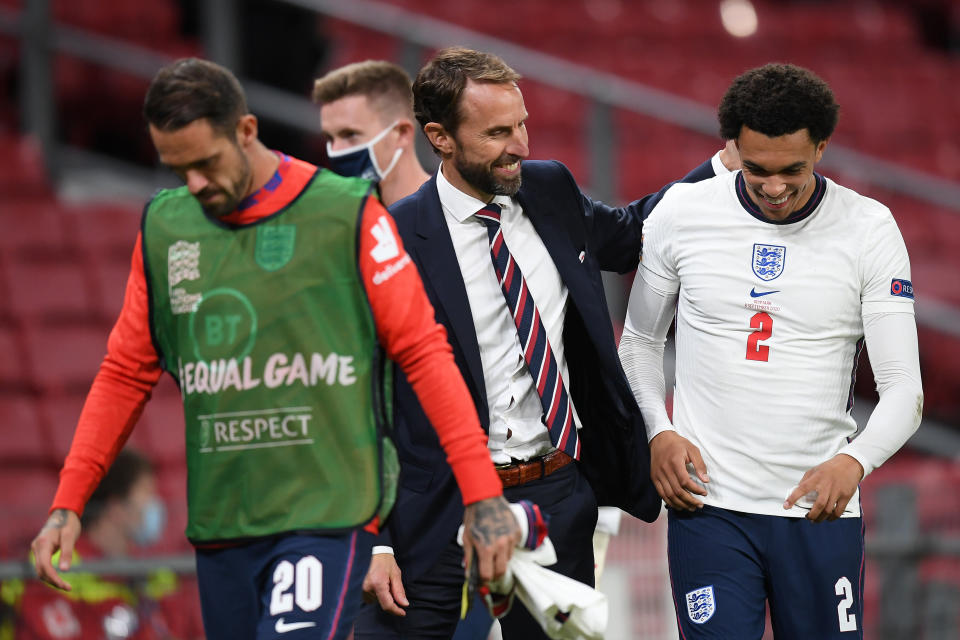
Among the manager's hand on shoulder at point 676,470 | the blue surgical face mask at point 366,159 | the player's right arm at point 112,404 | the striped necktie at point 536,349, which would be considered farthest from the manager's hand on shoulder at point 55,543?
the blue surgical face mask at point 366,159

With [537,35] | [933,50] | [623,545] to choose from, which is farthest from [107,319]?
[933,50]

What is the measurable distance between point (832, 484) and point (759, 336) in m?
0.43

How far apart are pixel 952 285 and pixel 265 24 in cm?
503

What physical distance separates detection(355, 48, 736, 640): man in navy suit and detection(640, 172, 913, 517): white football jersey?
25cm

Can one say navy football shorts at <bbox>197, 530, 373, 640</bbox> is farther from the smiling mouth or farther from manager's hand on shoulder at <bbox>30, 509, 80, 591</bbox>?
the smiling mouth

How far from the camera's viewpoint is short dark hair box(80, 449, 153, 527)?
5742 mm

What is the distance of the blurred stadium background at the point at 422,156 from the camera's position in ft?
21.5

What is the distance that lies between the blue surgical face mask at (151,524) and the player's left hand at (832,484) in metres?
3.39

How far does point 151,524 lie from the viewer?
6.18 m

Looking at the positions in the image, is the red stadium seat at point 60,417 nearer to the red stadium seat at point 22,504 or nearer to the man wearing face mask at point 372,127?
the red stadium seat at point 22,504

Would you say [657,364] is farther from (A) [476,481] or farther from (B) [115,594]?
(B) [115,594]

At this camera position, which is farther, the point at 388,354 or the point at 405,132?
the point at 405,132

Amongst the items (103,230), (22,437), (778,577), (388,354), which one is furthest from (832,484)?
(103,230)

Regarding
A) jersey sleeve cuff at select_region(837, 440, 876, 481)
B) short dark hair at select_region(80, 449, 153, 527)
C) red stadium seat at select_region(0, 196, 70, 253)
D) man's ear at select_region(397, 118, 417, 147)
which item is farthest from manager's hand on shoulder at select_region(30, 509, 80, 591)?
red stadium seat at select_region(0, 196, 70, 253)
